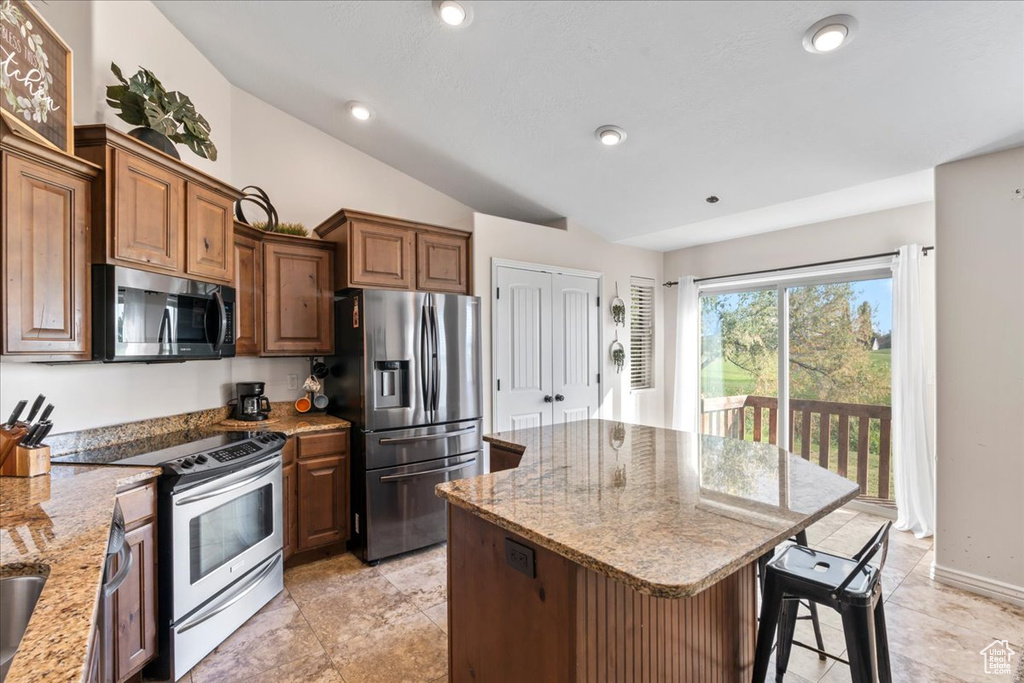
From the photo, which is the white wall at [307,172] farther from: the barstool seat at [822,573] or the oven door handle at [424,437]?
the barstool seat at [822,573]

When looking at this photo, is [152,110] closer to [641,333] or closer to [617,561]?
[617,561]

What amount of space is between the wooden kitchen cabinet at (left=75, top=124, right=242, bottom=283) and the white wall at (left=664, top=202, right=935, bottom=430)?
423 cm

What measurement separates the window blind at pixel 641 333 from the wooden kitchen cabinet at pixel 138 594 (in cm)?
409

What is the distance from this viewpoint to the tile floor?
1.98 metres

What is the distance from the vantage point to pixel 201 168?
9.78ft

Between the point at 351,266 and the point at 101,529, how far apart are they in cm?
211

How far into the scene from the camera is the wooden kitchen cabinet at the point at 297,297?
3.07 meters

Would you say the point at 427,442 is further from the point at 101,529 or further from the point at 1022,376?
the point at 1022,376

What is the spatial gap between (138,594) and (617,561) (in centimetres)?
201

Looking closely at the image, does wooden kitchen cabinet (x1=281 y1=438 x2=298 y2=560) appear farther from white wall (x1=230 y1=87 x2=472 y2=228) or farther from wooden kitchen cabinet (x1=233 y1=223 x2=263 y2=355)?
white wall (x1=230 y1=87 x2=472 y2=228)

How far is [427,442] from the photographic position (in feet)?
10.3

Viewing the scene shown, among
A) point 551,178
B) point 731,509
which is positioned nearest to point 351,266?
point 551,178

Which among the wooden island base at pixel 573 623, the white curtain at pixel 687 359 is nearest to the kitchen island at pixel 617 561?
the wooden island base at pixel 573 623

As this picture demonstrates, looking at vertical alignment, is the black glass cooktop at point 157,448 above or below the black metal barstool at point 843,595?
above
